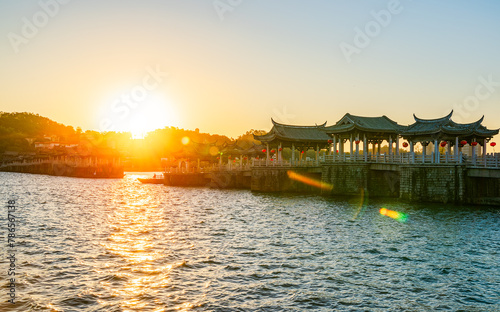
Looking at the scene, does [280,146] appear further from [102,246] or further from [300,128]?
[102,246]

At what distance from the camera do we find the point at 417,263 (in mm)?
17047

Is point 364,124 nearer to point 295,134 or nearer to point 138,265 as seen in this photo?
point 295,134

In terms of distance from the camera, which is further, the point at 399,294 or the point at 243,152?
the point at 243,152

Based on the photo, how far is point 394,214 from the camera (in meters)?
31.2

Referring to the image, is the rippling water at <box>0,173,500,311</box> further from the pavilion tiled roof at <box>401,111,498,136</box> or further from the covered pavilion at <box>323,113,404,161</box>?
the covered pavilion at <box>323,113,404,161</box>

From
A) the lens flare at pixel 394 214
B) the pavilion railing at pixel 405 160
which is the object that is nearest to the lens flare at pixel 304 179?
the pavilion railing at pixel 405 160

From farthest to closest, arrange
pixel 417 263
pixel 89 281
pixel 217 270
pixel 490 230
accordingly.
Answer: pixel 490 230
pixel 417 263
pixel 217 270
pixel 89 281

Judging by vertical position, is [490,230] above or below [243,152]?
below

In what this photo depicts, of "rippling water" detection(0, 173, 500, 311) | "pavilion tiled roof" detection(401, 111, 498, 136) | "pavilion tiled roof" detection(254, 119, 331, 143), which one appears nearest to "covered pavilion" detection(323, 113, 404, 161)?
"pavilion tiled roof" detection(401, 111, 498, 136)

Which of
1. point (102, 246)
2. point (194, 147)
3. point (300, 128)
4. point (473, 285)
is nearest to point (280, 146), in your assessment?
point (300, 128)

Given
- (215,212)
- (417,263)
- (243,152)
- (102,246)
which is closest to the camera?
(417,263)

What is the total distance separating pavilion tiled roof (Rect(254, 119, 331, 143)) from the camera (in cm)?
5698

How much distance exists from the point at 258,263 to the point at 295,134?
1673 inches

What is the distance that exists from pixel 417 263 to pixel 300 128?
4385 centimetres
